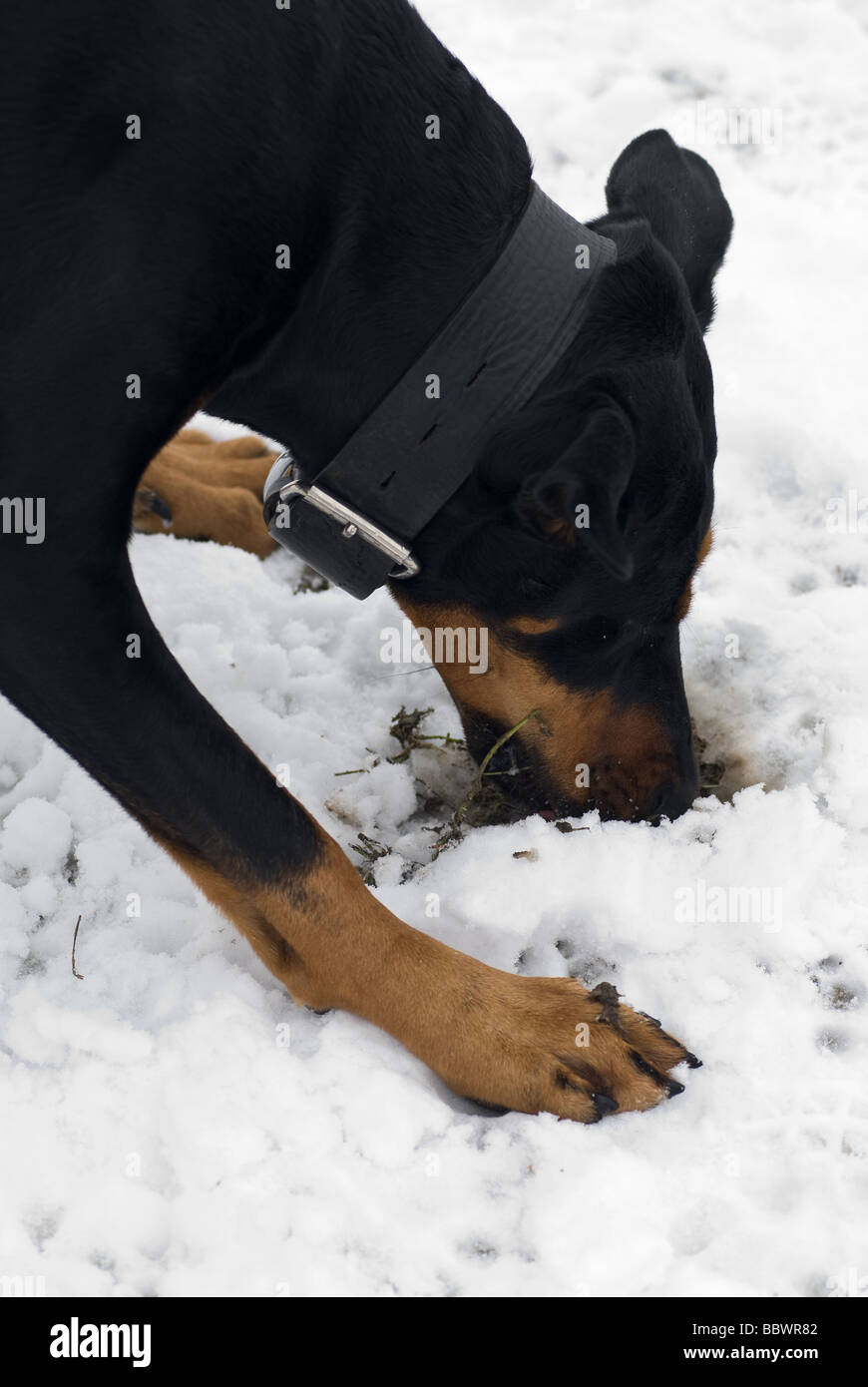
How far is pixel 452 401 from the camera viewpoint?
88.3 inches

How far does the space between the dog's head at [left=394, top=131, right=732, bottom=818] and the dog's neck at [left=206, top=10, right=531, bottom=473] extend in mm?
252

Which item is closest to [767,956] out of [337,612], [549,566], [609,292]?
[549,566]

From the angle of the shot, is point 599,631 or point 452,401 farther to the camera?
point 599,631

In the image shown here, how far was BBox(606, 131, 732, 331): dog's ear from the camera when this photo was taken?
2744mm

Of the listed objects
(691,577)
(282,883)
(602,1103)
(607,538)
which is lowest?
(602,1103)

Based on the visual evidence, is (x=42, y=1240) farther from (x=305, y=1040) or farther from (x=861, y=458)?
(x=861, y=458)

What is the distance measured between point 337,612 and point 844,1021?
1907 millimetres

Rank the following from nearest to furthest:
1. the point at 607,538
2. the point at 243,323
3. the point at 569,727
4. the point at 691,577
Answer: the point at 607,538 → the point at 243,323 → the point at 691,577 → the point at 569,727

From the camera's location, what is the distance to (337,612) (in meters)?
3.76

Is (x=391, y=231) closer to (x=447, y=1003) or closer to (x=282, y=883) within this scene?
(x=282, y=883)

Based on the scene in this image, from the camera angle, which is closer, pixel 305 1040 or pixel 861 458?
pixel 305 1040

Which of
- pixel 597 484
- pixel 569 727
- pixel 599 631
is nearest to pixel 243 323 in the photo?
pixel 597 484

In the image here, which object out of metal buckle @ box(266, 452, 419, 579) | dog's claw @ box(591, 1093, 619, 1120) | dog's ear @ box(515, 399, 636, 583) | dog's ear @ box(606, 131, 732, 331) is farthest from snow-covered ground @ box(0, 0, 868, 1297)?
dog's ear @ box(606, 131, 732, 331)

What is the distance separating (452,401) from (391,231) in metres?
0.32
